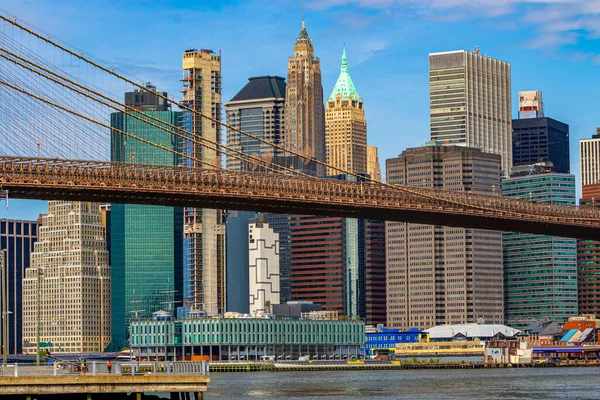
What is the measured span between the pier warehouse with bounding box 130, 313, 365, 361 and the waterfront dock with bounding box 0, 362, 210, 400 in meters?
136

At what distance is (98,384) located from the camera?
39.3 m

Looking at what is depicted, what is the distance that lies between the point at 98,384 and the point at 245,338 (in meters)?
142

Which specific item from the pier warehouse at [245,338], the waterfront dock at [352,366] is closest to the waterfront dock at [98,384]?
the waterfront dock at [352,366]

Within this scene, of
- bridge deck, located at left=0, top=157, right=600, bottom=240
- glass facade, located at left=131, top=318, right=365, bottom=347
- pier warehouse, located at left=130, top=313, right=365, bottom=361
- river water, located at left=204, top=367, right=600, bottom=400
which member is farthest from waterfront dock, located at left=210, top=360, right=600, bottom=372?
bridge deck, located at left=0, top=157, right=600, bottom=240

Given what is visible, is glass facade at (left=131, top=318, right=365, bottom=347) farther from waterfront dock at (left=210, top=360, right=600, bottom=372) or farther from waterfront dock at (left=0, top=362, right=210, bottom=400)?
waterfront dock at (left=0, top=362, right=210, bottom=400)

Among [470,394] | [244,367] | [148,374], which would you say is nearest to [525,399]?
[470,394]

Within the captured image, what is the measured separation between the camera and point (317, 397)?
74.1 m

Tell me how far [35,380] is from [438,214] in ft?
140

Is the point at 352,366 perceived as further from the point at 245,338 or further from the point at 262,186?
the point at 262,186

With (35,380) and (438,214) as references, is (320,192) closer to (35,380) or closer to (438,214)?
(438,214)

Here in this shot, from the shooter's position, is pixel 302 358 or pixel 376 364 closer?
pixel 376 364

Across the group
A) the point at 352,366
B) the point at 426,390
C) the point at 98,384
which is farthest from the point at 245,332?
the point at 98,384

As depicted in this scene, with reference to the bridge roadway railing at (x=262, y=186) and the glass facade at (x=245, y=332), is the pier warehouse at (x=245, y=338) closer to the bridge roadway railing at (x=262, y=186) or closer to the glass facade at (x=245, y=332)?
the glass facade at (x=245, y=332)

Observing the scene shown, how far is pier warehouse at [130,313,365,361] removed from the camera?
179750 millimetres
